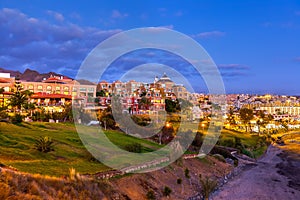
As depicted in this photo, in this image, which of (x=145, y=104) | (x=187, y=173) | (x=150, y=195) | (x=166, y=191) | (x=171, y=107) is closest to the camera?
(x=150, y=195)

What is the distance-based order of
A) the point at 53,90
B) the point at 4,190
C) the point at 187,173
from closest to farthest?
the point at 4,190
the point at 187,173
the point at 53,90

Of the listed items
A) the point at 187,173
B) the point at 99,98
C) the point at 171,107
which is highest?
the point at 99,98

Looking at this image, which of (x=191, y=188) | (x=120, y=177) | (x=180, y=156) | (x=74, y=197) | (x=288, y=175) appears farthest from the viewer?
(x=288, y=175)

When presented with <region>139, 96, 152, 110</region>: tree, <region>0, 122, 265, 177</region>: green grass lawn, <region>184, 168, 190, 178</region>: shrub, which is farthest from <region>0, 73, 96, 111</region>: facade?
<region>184, 168, 190, 178</region>: shrub

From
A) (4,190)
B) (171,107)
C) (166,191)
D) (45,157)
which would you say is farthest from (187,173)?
(171,107)

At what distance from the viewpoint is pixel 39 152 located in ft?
60.5

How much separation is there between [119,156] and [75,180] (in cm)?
938

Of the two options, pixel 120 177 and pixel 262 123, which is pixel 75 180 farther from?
pixel 262 123

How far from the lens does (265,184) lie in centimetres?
2678

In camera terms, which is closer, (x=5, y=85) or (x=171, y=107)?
(x=5, y=85)

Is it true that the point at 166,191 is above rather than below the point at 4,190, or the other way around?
below

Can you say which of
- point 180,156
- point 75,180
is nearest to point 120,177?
point 75,180

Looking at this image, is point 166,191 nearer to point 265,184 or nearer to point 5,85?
point 265,184

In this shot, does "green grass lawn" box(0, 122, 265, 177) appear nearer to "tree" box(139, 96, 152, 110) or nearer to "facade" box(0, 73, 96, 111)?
"facade" box(0, 73, 96, 111)
